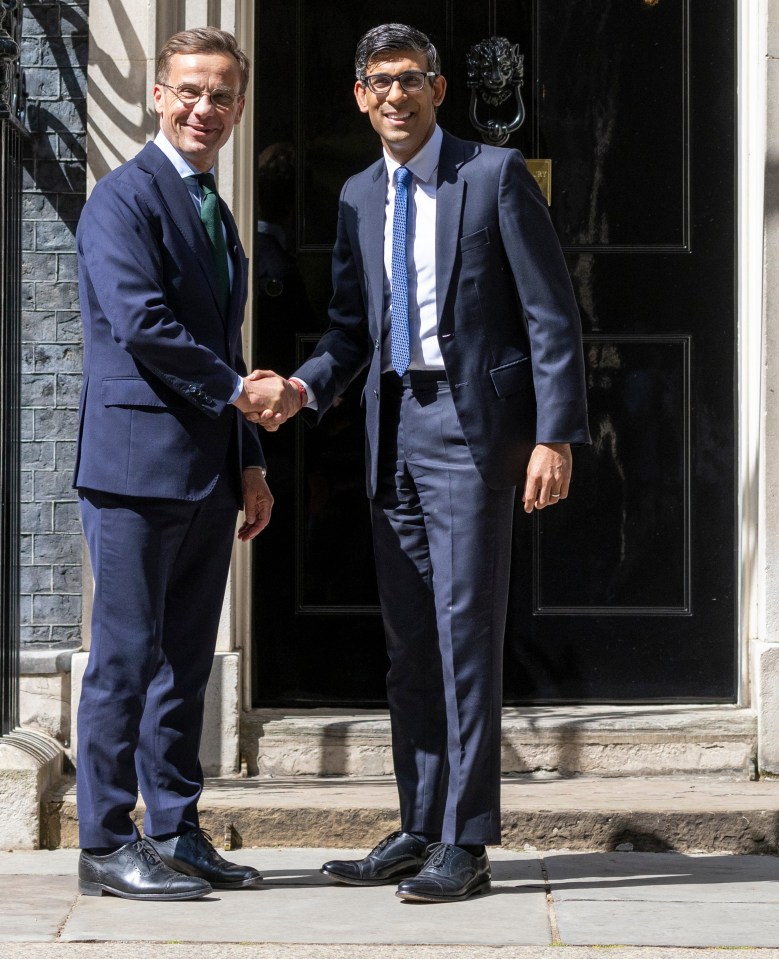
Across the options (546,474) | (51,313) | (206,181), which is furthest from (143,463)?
(51,313)

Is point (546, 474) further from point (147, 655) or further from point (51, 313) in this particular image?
point (51, 313)

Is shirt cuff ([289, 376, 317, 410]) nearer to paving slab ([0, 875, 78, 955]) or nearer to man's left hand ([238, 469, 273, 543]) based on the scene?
man's left hand ([238, 469, 273, 543])

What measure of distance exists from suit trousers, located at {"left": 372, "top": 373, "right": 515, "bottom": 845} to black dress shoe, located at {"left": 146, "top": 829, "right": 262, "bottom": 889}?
1.54 feet

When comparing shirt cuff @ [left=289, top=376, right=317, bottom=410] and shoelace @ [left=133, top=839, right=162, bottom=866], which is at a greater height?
shirt cuff @ [left=289, top=376, right=317, bottom=410]

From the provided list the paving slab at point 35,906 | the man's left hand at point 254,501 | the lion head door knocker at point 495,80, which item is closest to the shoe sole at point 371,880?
the paving slab at point 35,906

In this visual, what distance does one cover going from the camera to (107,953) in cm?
315

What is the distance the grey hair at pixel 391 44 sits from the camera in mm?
3645

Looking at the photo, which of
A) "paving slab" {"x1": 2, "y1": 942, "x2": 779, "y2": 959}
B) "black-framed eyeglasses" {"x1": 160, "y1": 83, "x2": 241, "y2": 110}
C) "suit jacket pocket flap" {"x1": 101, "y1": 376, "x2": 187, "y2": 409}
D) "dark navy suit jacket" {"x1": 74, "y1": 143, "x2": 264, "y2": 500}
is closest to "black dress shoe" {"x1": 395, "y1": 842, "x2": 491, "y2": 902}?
"paving slab" {"x1": 2, "y1": 942, "x2": 779, "y2": 959}

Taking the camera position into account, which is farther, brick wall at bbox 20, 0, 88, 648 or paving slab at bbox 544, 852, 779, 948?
brick wall at bbox 20, 0, 88, 648

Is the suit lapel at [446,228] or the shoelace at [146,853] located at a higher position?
the suit lapel at [446,228]

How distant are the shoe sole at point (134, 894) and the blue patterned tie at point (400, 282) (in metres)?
1.43

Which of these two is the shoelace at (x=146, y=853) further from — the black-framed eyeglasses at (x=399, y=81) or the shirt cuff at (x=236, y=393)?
the black-framed eyeglasses at (x=399, y=81)

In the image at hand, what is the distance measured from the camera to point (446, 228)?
12.0ft

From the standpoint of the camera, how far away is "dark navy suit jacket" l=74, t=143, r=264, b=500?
11.4 feet
